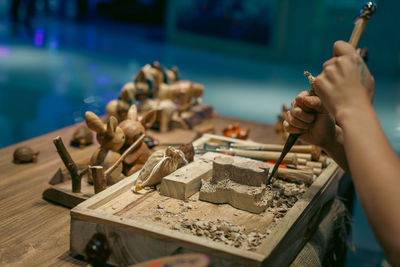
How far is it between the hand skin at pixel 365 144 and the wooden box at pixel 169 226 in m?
0.24

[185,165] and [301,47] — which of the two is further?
[301,47]

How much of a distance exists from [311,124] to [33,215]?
0.81m

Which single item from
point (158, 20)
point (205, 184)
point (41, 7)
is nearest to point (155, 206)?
point (205, 184)

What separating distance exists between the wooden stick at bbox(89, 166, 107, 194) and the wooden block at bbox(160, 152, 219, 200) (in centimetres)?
18

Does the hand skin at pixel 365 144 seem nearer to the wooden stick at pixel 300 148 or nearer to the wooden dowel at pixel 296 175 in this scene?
the wooden dowel at pixel 296 175

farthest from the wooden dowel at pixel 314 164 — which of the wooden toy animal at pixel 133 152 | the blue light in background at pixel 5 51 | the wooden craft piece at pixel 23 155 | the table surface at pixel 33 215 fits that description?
the blue light in background at pixel 5 51

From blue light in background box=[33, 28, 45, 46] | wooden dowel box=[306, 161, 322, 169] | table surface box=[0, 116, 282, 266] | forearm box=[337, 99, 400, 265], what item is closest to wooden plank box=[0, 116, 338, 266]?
table surface box=[0, 116, 282, 266]

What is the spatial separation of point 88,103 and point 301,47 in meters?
3.30

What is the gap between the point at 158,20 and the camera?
24.7 feet

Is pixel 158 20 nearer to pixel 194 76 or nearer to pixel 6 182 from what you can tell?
pixel 194 76

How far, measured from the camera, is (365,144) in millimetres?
839

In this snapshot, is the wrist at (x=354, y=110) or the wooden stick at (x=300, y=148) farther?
the wooden stick at (x=300, y=148)

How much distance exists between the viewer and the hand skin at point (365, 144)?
0.81 metres

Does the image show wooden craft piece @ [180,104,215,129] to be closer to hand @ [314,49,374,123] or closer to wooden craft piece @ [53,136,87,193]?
wooden craft piece @ [53,136,87,193]
